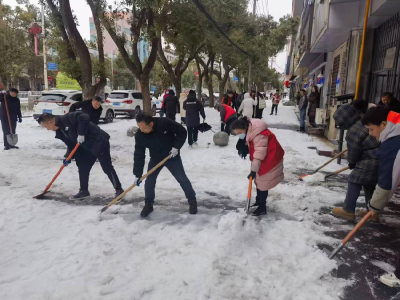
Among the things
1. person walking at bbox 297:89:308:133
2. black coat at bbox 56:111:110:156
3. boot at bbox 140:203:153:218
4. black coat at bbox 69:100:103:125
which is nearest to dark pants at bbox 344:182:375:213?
boot at bbox 140:203:153:218

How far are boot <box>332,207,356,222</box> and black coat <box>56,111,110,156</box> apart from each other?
357 cm

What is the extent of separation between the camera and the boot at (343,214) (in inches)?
158

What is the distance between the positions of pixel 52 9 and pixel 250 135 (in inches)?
331

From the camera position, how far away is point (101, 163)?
474 centimetres

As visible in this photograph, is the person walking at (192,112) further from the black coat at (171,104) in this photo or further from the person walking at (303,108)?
the person walking at (303,108)

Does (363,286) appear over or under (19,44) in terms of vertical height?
under

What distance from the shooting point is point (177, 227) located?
382cm

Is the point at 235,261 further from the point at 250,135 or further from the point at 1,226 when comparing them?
the point at 1,226

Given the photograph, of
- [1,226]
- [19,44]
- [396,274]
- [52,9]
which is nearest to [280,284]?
[396,274]

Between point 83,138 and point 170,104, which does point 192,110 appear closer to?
point 170,104

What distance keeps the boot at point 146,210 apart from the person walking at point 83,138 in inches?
33.3

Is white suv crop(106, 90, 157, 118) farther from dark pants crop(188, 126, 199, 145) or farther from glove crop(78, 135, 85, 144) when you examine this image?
glove crop(78, 135, 85, 144)

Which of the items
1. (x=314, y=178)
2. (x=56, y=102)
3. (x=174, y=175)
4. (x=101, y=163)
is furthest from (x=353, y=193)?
(x=56, y=102)

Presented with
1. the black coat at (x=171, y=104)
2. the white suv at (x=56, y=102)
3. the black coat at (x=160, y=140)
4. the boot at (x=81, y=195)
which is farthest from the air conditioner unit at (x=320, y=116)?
the white suv at (x=56, y=102)
